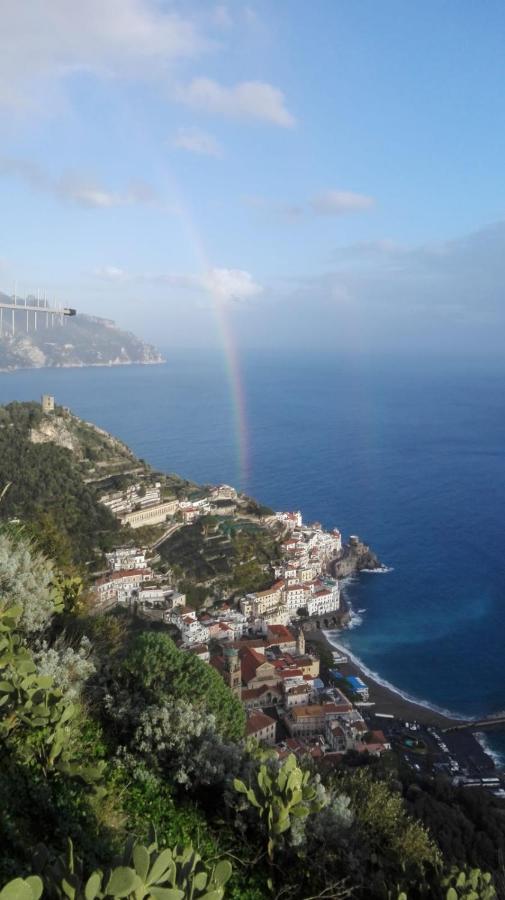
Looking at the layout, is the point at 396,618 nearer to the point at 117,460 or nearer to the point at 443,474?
the point at 117,460

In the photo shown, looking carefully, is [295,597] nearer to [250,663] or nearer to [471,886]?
[250,663]

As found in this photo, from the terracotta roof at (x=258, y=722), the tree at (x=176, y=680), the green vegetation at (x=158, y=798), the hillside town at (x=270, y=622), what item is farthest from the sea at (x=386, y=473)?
the green vegetation at (x=158, y=798)

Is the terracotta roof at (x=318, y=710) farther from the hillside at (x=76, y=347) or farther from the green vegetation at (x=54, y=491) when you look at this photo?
the hillside at (x=76, y=347)

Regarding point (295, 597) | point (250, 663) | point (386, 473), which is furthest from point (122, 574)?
point (386, 473)

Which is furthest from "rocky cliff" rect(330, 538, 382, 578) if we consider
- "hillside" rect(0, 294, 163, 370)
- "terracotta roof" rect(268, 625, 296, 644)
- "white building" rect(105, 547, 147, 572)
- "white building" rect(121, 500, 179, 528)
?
"hillside" rect(0, 294, 163, 370)

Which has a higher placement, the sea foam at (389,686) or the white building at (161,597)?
the white building at (161,597)
